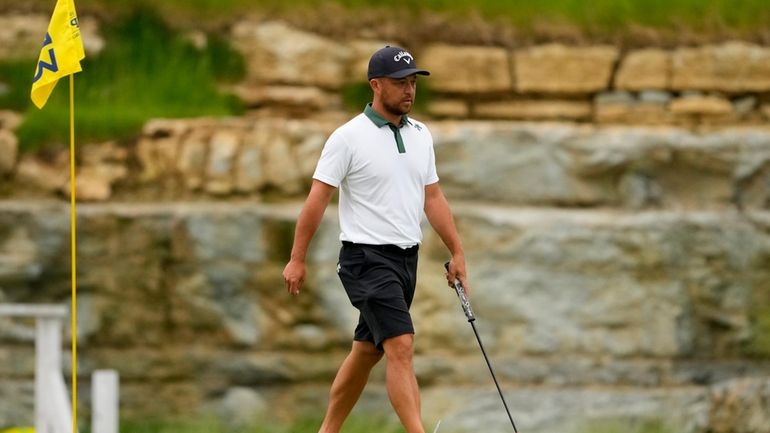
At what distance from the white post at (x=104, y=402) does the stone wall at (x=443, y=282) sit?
1707 millimetres

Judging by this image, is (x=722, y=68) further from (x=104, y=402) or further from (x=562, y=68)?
(x=104, y=402)

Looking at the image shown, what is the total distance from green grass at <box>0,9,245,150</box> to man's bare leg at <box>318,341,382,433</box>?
4653mm

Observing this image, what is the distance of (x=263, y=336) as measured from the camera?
1177cm

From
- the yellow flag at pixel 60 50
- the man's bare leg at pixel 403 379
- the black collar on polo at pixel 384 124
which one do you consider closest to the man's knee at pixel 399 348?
the man's bare leg at pixel 403 379

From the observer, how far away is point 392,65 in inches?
299

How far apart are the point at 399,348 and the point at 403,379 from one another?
14 cm

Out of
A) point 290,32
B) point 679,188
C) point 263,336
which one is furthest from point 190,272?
point 679,188

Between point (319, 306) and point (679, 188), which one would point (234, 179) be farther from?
point (679, 188)

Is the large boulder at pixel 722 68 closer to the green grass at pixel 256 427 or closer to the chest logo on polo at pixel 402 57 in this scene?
the green grass at pixel 256 427

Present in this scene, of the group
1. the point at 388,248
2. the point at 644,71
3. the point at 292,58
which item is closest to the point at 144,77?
the point at 292,58

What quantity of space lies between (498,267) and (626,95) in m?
1.76

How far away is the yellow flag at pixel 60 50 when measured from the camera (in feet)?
27.2

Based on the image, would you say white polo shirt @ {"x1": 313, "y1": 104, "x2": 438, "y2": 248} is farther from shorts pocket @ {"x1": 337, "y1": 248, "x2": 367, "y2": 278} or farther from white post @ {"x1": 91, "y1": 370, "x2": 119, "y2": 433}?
white post @ {"x1": 91, "y1": 370, "x2": 119, "y2": 433}

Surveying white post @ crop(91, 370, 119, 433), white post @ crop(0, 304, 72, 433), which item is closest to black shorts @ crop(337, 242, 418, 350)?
white post @ crop(91, 370, 119, 433)
